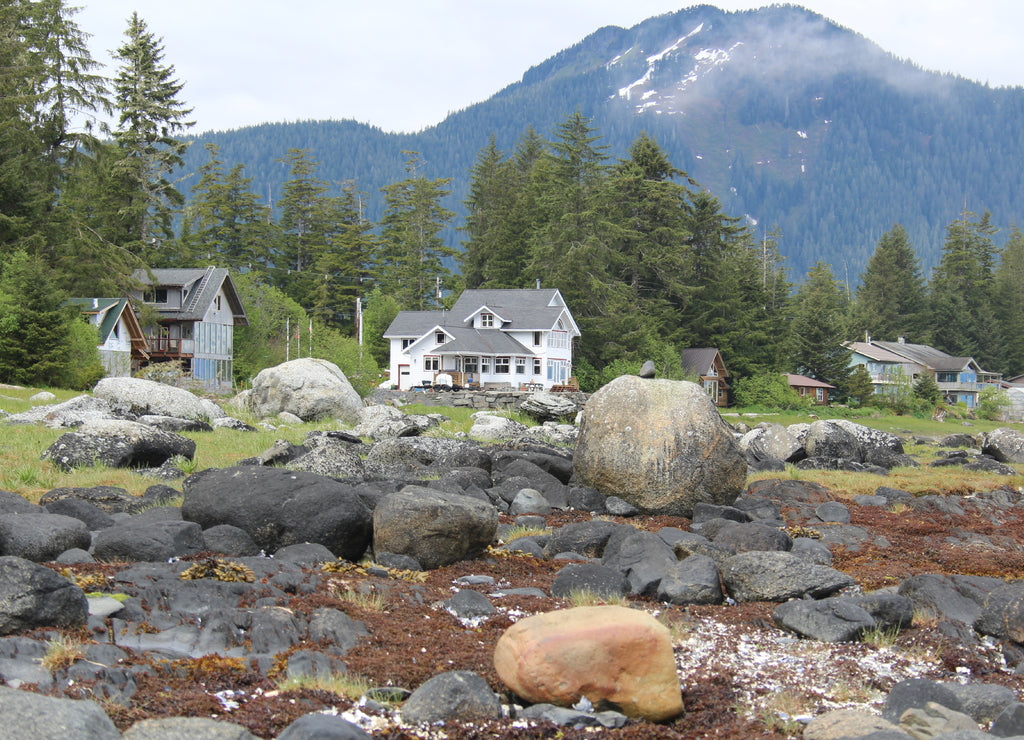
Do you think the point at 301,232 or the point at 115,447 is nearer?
the point at 115,447

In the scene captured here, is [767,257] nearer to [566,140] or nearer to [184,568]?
[566,140]

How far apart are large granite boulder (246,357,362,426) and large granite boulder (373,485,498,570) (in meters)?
17.9

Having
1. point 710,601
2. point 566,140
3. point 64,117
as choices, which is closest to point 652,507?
point 710,601

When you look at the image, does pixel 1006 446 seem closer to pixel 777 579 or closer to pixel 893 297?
pixel 777 579

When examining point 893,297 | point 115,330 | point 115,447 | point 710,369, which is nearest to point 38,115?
point 115,330

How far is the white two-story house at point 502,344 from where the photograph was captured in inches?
2662

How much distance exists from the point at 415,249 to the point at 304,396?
221ft

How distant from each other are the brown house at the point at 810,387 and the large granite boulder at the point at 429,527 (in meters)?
72.5

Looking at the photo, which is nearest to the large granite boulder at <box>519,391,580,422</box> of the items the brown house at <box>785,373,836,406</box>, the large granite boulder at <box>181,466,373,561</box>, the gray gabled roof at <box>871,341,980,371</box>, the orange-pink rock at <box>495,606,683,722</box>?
the large granite boulder at <box>181,466,373,561</box>

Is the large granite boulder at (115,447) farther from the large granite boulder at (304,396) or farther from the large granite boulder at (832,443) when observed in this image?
the large granite boulder at (832,443)

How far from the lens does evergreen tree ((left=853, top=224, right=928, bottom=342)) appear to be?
114562 mm

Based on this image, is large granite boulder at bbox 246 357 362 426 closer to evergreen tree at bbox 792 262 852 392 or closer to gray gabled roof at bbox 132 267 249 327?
gray gabled roof at bbox 132 267 249 327

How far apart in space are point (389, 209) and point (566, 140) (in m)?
28.6

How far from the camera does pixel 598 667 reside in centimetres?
588
